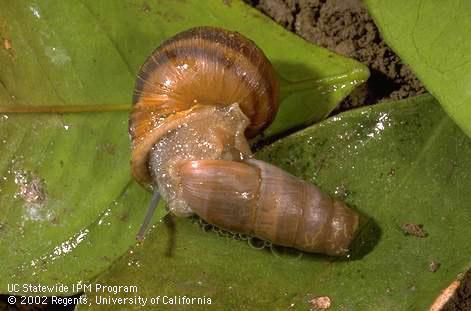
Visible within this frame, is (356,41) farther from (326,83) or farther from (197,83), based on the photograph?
(197,83)

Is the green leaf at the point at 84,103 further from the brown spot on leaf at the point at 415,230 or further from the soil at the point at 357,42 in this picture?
the brown spot on leaf at the point at 415,230

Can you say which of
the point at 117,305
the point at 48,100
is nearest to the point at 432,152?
the point at 117,305

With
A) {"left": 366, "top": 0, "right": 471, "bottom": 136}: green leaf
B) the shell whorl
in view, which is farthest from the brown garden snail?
{"left": 366, "top": 0, "right": 471, "bottom": 136}: green leaf

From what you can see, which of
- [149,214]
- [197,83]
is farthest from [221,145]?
[149,214]

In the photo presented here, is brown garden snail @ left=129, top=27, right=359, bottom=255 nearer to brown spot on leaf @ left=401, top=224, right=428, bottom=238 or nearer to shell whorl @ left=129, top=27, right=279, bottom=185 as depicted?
shell whorl @ left=129, top=27, right=279, bottom=185

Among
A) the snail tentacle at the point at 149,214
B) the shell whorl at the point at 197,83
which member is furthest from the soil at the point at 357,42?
the snail tentacle at the point at 149,214
